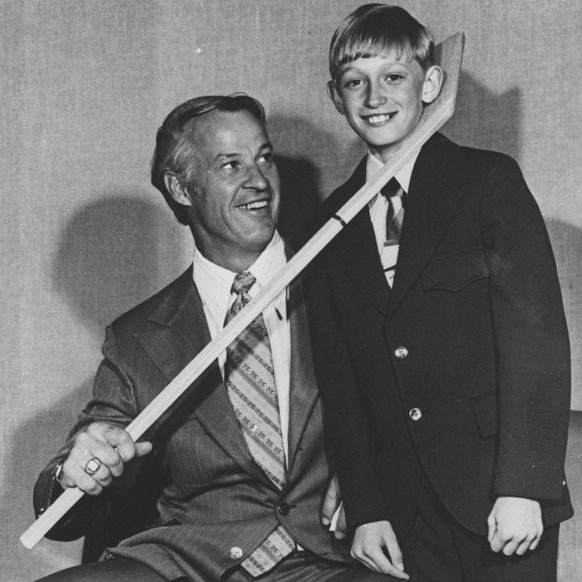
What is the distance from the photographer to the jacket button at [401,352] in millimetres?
1729

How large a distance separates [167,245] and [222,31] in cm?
43

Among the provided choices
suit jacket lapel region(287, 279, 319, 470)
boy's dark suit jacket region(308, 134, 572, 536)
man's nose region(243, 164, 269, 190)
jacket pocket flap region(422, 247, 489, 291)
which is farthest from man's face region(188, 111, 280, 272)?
jacket pocket flap region(422, 247, 489, 291)

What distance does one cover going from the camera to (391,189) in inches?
72.2

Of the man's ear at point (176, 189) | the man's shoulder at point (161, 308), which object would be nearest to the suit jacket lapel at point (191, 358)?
the man's shoulder at point (161, 308)

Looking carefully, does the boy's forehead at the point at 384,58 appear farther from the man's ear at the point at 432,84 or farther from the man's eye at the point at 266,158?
the man's eye at the point at 266,158

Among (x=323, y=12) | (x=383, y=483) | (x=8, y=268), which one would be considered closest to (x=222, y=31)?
(x=323, y=12)

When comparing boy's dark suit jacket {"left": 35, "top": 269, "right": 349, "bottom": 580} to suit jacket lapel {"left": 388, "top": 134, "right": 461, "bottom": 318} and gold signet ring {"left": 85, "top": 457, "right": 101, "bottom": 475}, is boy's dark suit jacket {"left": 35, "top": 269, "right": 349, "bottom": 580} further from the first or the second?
suit jacket lapel {"left": 388, "top": 134, "right": 461, "bottom": 318}

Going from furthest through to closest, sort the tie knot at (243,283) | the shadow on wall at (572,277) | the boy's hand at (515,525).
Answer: the shadow on wall at (572,277) < the tie knot at (243,283) < the boy's hand at (515,525)

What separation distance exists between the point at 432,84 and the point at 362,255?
272 millimetres

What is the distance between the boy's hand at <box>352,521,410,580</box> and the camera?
172cm

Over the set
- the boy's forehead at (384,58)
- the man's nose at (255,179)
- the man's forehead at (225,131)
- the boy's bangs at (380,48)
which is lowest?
the man's nose at (255,179)

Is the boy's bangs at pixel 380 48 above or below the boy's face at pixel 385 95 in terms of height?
above

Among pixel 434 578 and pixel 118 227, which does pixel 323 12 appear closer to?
pixel 118 227

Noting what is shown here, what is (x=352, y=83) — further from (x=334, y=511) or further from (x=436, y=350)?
(x=334, y=511)
